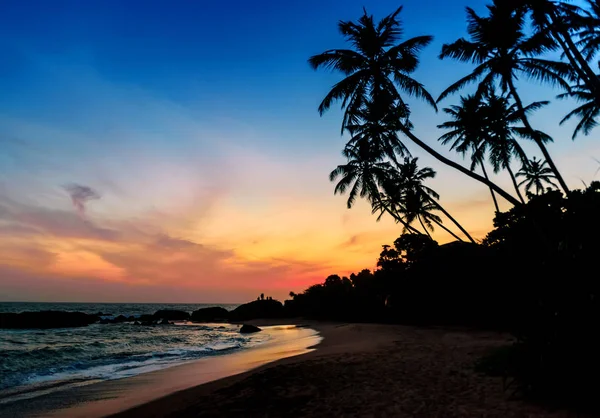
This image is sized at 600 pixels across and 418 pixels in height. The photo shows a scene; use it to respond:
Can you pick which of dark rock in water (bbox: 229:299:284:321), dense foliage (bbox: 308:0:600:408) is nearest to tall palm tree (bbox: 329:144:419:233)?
dense foliage (bbox: 308:0:600:408)

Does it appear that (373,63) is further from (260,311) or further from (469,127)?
(260,311)

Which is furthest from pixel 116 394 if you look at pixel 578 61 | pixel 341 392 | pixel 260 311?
pixel 260 311

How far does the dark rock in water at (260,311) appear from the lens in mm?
49875

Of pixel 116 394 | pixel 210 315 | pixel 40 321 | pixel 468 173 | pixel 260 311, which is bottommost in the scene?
pixel 116 394

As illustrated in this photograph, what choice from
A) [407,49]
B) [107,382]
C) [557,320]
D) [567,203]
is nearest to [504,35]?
[407,49]

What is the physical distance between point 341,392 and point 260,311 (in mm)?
45104

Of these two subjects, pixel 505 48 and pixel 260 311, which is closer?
pixel 505 48

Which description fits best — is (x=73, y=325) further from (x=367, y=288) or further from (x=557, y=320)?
(x=557, y=320)

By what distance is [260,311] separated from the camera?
5075 centimetres

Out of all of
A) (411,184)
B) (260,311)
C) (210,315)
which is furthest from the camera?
(210,315)

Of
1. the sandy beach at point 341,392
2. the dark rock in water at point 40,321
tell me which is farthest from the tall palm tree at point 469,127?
the dark rock in water at point 40,321

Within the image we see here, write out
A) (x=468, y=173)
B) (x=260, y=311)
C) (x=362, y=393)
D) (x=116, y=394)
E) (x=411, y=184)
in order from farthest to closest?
(x=260, y=311)
(x=411, y=184)
(x=468, y=173)
(x=116, y=394)
(x=362, y=393)

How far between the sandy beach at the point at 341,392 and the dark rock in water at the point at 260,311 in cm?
3934

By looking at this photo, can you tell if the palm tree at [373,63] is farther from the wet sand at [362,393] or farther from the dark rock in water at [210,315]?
the dark rock in water at [210,315]
